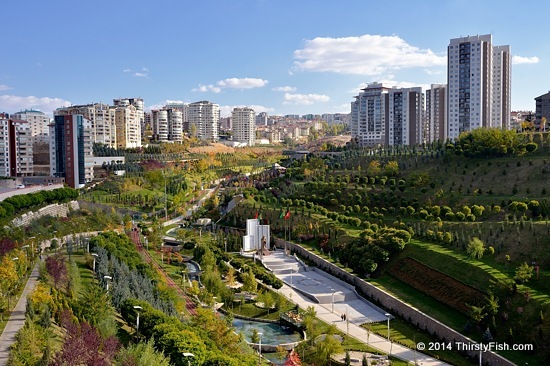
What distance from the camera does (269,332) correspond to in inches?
845

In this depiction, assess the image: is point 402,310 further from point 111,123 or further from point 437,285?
point 111,123

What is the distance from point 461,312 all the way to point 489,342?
258 cm

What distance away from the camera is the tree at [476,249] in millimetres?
23469

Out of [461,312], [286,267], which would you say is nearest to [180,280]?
[286,267]

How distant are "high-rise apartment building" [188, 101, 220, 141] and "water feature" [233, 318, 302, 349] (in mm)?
85820

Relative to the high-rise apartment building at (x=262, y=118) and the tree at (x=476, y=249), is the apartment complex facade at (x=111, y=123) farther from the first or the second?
the high-rise apartment building at (x=262, y=118)

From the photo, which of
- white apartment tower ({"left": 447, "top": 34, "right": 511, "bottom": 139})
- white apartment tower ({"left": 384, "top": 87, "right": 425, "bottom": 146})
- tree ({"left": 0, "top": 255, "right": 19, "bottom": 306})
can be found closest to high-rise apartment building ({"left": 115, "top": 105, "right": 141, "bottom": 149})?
white apartment tower ({"left": 384, "top": 87, "right": 425, "bottom": 146})

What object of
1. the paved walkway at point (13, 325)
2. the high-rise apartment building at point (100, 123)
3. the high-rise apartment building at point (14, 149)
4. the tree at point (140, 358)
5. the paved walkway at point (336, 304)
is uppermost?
the high-rise apartment building at point (100, 123)

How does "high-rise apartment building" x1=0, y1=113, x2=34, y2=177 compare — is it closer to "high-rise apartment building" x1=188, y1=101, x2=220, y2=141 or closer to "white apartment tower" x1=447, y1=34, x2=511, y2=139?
"white apartment tower" x1=447, y1=34, x2=511, y2=139

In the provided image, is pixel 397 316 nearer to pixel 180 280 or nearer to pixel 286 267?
pixel 286 267

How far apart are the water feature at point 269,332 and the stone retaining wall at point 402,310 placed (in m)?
4.64

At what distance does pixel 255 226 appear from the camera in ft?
111

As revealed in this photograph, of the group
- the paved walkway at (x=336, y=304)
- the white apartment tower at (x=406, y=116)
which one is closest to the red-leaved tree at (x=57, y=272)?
the paved walkway at (x=336, y=304)

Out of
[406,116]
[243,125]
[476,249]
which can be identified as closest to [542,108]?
[406,116]
